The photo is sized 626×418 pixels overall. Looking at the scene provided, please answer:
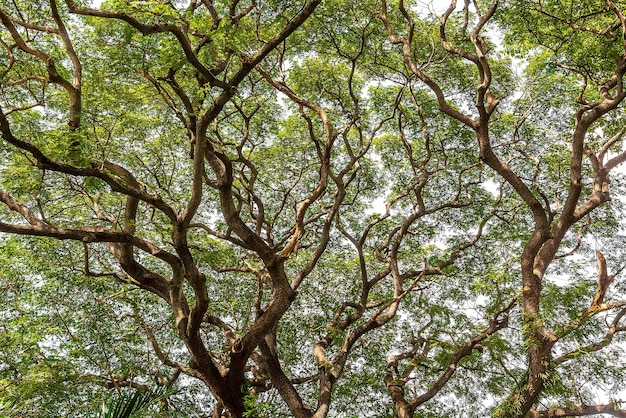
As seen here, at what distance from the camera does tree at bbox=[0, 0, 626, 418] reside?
7.14 meters

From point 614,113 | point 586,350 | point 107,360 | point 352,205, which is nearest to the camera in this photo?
point 586,350

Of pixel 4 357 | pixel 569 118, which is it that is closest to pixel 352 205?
pixel 569 118

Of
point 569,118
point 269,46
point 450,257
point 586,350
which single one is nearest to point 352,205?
point 450,257

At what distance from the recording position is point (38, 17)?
7.47 metres

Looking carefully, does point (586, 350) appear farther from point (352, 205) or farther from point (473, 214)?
point (352, 205)

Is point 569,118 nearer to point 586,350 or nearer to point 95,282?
point 586,350

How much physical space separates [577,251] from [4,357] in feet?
32.8

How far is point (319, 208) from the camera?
10.3m

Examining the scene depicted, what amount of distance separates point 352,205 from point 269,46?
220 inches

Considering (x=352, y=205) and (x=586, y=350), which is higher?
(x=352, y=205)

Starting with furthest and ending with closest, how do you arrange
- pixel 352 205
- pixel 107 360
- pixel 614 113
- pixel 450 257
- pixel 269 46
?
pixel 352 205 < pixel 450 257 < pixel 107 360 < pixel 614 113 < pixel 269 46

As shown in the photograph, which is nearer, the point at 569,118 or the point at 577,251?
the point at 569,118

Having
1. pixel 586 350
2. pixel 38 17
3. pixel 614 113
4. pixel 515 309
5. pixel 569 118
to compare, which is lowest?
pixel 586 350

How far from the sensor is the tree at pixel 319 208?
714 cm
